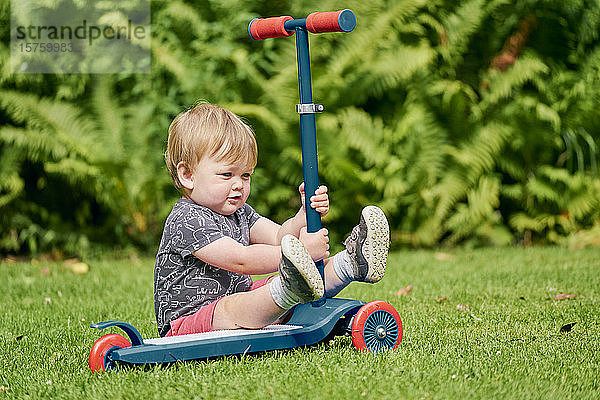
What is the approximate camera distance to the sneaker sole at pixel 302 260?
248 centimetres

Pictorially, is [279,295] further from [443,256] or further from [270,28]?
[443,256]

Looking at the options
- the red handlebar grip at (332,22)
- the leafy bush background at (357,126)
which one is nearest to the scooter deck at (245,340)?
the red handlebar grip at (332,22)

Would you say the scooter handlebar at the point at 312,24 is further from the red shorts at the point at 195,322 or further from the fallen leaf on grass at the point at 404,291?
the fallen leaf on grass at the point at 404,291

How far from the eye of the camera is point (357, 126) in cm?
577

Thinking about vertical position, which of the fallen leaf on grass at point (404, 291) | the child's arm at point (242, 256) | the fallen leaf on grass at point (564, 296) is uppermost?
the child's arm at point (242, 256)

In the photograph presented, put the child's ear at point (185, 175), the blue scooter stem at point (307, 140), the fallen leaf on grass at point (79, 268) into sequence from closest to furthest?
the blue scooter stem at point (307, 140) → the child's ear at point (185, 175) → the fallen leaf on grass at point (79, 268)

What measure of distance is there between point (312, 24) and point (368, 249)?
78 cm

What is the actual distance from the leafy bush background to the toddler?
8.91 feet

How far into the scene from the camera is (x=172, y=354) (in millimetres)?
2535

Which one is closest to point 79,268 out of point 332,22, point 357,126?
point 357,126

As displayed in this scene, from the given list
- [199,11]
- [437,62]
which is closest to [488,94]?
[437,62]

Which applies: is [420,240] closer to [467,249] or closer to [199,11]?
[467,249]

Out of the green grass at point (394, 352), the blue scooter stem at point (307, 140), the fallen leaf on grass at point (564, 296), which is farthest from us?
the fallen leaf on grass at point (564, 296)

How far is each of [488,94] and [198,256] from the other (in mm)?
3699
